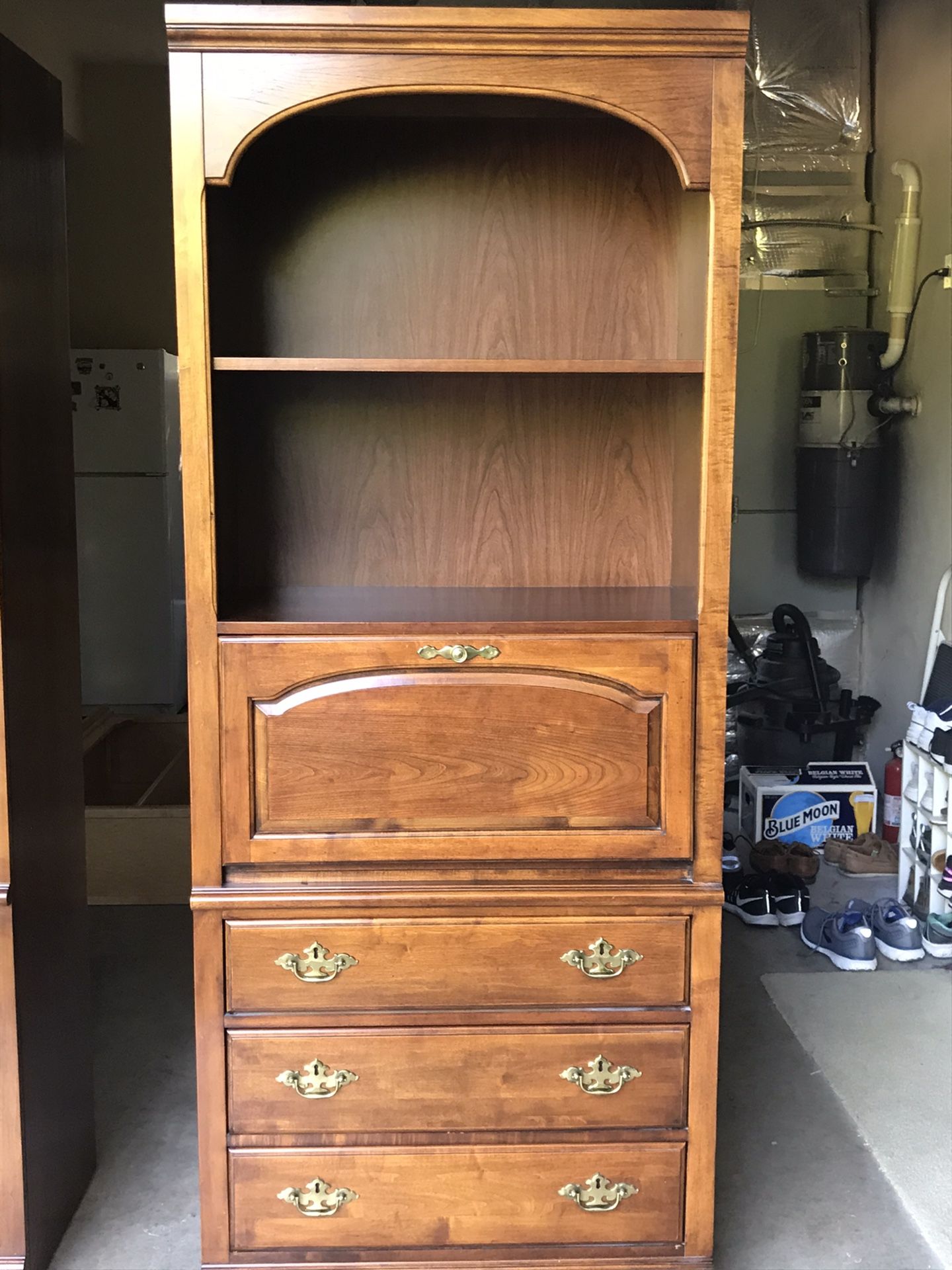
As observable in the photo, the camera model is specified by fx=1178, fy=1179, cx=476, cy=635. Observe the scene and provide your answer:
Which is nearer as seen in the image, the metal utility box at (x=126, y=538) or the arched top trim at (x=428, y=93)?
the arched top trim at (x=428, y=93)

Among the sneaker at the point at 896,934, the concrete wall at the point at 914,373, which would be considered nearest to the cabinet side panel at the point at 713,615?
the sneaker at the point at 896,934

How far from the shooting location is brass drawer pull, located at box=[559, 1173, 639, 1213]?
70.9 inches

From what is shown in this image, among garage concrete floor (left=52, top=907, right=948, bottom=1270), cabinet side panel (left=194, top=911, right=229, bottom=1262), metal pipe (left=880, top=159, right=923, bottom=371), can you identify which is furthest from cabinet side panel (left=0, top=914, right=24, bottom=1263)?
metal pipe (left=880, top=159, right=923, bottom=371)

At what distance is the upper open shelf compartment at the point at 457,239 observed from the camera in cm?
201

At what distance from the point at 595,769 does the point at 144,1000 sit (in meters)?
1.76

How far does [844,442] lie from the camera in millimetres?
4340

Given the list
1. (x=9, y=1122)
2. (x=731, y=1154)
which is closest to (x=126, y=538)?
(x=9, y=1122)

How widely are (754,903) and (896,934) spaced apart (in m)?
0.41

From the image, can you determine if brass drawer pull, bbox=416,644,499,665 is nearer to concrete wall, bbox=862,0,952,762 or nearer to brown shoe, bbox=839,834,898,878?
brown shoe, bbox=839,834,898,878

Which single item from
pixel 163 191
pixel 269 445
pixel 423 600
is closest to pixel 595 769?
pixel 423 600

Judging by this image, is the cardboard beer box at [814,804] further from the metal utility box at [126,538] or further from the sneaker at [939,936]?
the metal utility box at [126,538]

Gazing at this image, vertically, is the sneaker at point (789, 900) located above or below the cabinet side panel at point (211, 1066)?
below

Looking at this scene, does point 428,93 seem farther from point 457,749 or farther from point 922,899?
point 922,899

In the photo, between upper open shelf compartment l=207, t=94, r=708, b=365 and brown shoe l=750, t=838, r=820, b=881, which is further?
brown shoe l=750, t=838, r=820, b=881
